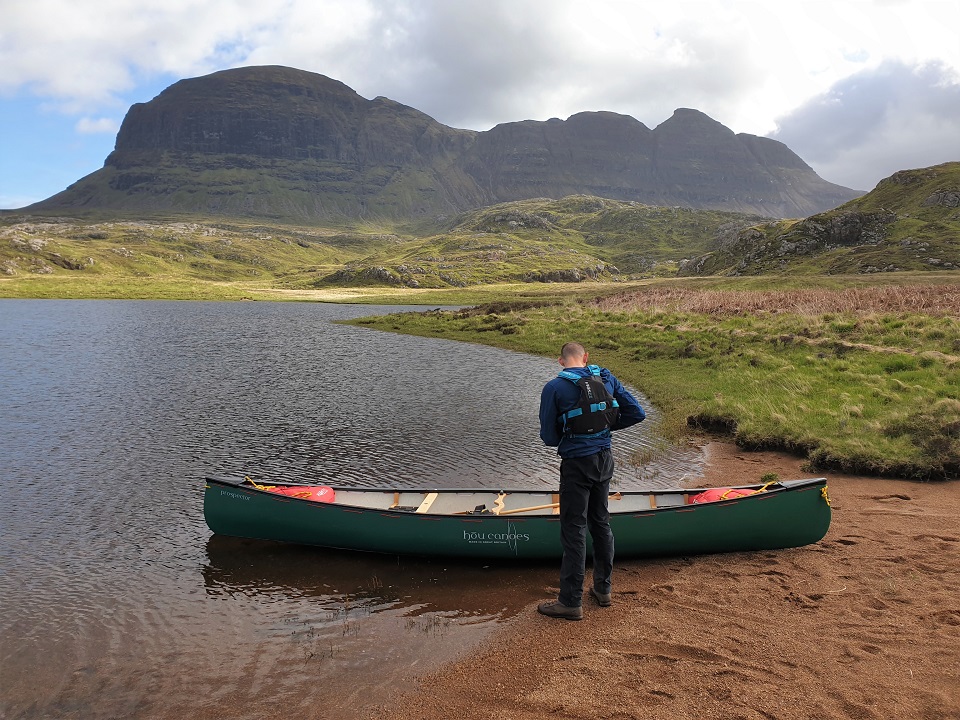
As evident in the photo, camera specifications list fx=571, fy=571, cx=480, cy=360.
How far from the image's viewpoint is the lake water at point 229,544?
911 centimetres

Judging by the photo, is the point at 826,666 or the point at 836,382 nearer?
the point at 826,666

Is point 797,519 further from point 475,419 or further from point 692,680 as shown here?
point 475,419

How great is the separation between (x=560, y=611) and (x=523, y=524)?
210cm

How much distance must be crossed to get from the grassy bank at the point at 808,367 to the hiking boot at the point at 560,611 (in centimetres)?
1086

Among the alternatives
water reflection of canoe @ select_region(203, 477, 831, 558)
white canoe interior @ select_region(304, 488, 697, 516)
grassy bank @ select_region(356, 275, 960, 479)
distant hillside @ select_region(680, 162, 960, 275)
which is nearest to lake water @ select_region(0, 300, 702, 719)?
water reflection of canoe @ select_region(203, 477, 831, 558)

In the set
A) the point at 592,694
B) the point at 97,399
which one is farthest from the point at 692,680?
the point at 97,399

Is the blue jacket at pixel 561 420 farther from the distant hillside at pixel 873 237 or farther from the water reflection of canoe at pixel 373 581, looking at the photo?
the distant hillside at pixel 873 237

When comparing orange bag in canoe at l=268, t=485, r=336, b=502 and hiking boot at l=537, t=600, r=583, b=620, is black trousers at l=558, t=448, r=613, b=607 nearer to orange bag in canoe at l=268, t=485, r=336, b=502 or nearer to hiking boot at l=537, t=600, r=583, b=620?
hiking boot at l=537, t=600, r=583, b=620

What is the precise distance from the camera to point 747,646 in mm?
8805

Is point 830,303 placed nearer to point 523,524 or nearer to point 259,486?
point 523,524

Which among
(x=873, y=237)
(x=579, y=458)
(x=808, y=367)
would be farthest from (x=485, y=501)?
(x=873, y=237)

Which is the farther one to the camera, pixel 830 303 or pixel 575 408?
pixel 830 303

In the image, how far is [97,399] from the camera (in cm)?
3034

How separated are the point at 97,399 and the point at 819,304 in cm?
4914
